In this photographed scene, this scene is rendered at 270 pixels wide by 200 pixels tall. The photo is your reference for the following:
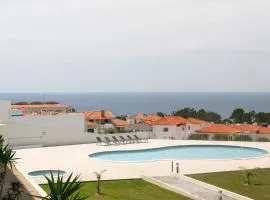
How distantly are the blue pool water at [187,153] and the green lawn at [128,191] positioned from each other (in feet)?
22.6

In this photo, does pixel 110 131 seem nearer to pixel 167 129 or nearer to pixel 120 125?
pixel 120 125

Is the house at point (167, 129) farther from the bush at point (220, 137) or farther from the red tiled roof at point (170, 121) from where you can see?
the bush at point (220, 137)

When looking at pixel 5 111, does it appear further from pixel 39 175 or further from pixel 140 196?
pixel 140 196

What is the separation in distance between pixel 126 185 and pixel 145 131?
15956mm

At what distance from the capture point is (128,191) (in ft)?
45.5

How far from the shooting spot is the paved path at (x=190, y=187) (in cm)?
1324

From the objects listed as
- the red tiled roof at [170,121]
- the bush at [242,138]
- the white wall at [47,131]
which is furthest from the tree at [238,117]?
the white wall at [47,131]

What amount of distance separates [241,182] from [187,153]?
8986 millimetres

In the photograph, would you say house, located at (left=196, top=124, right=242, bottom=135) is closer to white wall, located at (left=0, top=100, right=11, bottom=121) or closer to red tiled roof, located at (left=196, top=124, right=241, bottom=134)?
red tiled roof, located at (left=196, top=124, right=241, bottom=134)

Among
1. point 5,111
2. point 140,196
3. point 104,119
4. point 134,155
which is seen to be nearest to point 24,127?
point 5,111

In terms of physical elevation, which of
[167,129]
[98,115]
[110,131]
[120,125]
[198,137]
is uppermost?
[98,115]

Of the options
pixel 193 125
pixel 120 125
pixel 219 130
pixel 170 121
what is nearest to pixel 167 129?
pixel 170 121

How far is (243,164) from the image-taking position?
19.3 m

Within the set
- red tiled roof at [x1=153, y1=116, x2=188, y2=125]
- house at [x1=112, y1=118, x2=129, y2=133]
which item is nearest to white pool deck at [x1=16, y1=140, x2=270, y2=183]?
red tiled roof at [x1=153, y1=116, x2=188, y2=125]
